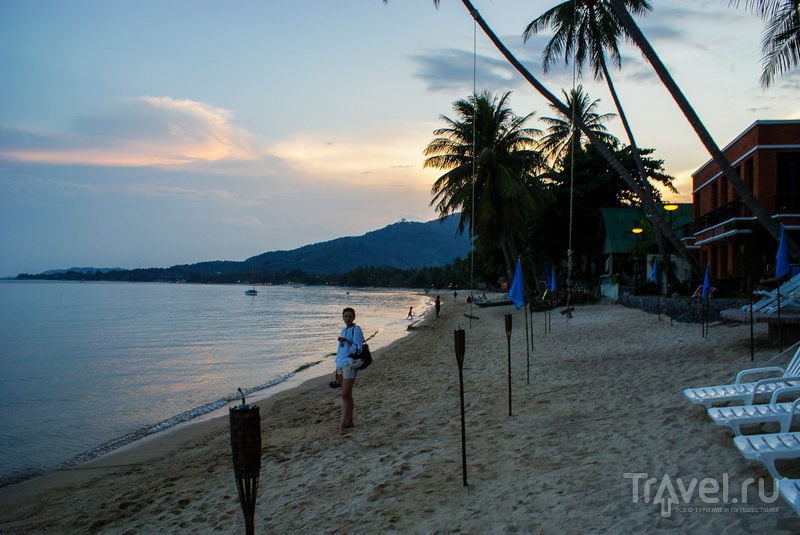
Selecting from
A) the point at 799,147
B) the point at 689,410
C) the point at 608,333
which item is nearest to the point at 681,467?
the point at 689,410

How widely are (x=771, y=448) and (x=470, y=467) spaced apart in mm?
2574

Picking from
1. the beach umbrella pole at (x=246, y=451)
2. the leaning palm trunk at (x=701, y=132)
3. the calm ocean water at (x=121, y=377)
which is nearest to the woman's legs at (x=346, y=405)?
the calm ocean water at (x=121, y=377)

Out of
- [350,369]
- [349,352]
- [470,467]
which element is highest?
[349,352]

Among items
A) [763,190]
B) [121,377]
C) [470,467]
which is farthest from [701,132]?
[121,377]

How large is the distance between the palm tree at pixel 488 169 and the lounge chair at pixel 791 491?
25.3 metres

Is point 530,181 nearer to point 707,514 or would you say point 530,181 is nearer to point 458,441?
point 458,441

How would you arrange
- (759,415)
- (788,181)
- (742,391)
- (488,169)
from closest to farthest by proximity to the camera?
Result: 1. (759,415)
2. (742,391)
3. (788,181)
4. (488,169)

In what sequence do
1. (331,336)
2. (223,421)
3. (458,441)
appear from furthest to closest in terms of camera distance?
1. (331,336)
2. (223,421)
3. (458,441)

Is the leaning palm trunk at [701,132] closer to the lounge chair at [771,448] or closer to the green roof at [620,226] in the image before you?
the lounge chair at [771,448]

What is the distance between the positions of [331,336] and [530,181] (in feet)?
44.3

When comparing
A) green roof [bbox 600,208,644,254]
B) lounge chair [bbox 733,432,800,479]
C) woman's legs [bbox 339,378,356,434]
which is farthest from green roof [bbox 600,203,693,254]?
lounge chair [bbox 733,432,800,479]

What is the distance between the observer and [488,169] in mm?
29547

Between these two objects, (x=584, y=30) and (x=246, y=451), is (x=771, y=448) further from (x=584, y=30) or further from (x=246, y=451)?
(x=584, y=30)

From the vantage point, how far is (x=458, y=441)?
21.5 feet
